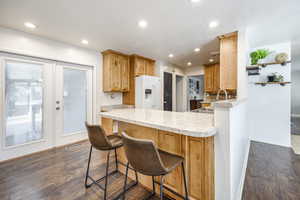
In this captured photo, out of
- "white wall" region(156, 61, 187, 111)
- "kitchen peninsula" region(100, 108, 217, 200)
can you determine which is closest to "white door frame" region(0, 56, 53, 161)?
"kitchen peninsula" region(100, 108, 217, 200)

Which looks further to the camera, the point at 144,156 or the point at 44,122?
the point at 44,122

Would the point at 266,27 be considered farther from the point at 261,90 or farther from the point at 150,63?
the point at 150,63

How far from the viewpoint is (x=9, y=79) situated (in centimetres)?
254

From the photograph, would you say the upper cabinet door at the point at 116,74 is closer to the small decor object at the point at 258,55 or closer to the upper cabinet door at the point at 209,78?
the upper cabinet door at the point at 209,78

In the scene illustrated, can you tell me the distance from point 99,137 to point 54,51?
2706mm

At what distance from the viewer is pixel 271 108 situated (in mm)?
3242

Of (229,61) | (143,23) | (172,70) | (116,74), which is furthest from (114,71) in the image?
(229,61)

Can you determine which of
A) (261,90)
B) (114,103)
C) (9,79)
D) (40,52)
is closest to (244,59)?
(261,90)

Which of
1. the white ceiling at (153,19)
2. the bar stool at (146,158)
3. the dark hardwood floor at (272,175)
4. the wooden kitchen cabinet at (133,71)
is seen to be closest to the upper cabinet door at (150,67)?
the wooden kitchen cabinet at (133,71)

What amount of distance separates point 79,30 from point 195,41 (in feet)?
8.19

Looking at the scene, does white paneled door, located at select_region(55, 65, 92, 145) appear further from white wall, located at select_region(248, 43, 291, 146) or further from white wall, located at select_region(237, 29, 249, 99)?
white wall, located at select_region(248, 43, 291, 146)

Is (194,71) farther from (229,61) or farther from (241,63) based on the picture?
(241,63)

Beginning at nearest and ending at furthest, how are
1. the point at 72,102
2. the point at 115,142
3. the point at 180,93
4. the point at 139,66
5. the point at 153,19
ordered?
the point at 115,142
the point at 153,19
the point at 72,102
the point at 139,66
the point at 180,93

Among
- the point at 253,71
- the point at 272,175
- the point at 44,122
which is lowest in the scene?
the point at 272,175
